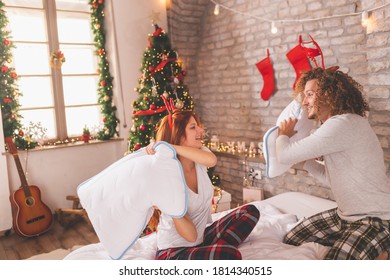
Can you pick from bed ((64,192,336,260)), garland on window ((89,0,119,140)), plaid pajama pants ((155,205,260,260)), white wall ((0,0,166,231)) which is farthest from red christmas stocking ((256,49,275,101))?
plaid pajama pants ((155,205,260,260))

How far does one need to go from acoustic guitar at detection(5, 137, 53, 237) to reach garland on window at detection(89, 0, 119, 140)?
0.91 m

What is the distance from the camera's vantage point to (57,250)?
2979 millimetres

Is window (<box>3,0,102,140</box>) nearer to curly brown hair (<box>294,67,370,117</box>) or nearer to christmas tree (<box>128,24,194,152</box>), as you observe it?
christmas tree (<box>128,24,194,152</box>)

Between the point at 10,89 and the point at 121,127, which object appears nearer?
the point at 10,89

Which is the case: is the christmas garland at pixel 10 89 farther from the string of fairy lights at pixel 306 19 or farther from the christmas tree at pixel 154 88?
the string of fairy lights at pixel 306 19

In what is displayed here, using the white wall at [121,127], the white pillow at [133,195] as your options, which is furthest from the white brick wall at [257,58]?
the white pillow at [133,195]

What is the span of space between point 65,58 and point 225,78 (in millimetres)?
1664

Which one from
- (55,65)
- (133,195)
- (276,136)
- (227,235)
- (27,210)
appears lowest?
(27,210)

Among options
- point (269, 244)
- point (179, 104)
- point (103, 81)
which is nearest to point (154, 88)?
point (179, 104)

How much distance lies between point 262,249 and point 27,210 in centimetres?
230

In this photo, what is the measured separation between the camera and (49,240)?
323cm

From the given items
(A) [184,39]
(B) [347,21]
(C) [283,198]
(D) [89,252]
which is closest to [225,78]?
(A) [184,39]

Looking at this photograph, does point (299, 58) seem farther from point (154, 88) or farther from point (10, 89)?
point (10, 89)
